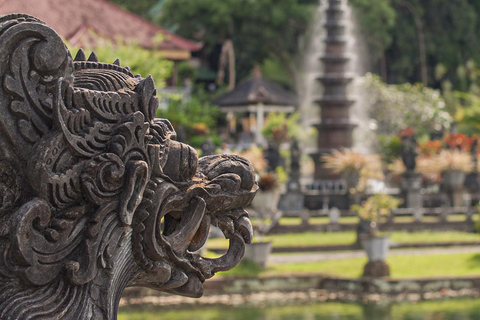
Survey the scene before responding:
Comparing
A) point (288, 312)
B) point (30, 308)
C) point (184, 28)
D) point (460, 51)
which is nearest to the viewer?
point (30, 308)

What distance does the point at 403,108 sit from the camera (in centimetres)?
4291

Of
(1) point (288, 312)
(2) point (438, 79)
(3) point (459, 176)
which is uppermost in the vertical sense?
(2) point (438, 79)

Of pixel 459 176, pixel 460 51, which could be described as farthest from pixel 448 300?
pixel 460 51

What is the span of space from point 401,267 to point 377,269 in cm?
135

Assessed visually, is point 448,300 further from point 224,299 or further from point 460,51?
point 460,51

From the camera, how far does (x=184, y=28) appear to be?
49.2m

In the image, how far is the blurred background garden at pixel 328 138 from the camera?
1422 cm

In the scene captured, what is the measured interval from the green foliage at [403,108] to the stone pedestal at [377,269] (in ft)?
91.6

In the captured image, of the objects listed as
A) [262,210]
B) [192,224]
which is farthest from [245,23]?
[192,224]

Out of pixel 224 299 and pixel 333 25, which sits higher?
pixel 333 25

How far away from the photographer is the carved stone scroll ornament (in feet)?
7.50

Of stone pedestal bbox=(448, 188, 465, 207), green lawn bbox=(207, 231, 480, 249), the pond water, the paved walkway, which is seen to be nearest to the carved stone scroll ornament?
the pond water

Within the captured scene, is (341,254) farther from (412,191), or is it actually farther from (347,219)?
(412,191)

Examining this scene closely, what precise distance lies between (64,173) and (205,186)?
1.63ft
